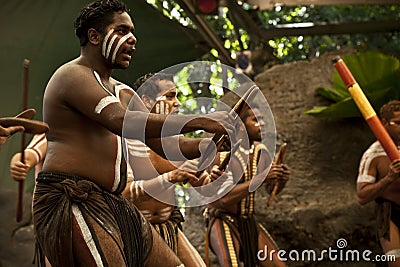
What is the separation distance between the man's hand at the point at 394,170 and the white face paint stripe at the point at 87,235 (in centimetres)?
269

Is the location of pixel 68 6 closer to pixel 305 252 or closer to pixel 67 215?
pixel 67 215

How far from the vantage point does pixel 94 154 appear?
10.6 ft

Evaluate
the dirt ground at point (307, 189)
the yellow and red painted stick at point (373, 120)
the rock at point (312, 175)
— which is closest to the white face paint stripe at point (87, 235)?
the yellow and red painted stick at point (373, 120)

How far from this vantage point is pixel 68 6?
17.7 ft

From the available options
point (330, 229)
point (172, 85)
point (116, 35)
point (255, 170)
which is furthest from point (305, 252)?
point (116, 35)

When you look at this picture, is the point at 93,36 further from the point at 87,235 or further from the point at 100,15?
the point at 87,235

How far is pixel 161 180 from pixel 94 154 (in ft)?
3.37

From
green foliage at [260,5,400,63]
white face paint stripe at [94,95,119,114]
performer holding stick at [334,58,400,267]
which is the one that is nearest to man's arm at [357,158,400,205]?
performer holding stick at [334,58,400,267]

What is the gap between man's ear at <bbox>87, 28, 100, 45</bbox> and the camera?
11.1ft

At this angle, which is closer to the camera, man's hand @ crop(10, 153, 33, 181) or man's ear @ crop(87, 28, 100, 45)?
man's ear @ crop(87, 28, 100, 45)

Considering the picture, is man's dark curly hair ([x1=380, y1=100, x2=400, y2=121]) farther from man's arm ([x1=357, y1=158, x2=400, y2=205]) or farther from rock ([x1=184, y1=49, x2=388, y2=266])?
rock ([x1=184, y1=49, x2=388, y2=266])

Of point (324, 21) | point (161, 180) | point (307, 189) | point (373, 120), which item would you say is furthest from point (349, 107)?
point (161, 180)

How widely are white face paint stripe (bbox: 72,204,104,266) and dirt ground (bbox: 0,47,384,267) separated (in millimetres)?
3003

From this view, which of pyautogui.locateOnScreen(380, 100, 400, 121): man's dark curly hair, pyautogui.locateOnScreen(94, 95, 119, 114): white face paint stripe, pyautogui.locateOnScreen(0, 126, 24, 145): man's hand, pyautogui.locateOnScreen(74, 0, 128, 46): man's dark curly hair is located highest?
pyautogui.locateOnScreen(74, 0, 128, 46): man's dark curly hair
